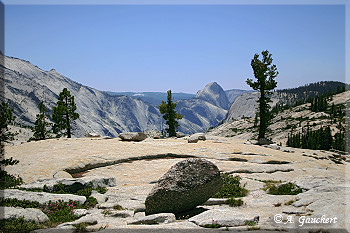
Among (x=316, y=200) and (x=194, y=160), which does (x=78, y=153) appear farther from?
(x=316, y=200)

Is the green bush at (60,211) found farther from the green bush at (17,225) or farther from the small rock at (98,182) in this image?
the small rock at (98,182)

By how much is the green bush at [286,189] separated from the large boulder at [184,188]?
458 centimetres

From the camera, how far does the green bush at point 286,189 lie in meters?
14.6

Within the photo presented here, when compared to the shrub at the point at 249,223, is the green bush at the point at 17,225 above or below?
below

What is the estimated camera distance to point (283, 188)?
15062 millimetres

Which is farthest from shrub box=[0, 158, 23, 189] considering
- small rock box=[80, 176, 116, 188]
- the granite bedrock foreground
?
small rock box=[80, 176, 116, 188]

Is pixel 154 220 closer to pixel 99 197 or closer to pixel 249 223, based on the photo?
pixel 249 223

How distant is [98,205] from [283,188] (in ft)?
35.4

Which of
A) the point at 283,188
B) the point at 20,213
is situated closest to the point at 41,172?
the point at 20,213

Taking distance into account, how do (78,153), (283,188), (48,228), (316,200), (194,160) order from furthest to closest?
1. (78,153)
2. (283,188)
3. (194,160)
4. (316,200)
5. (48,228)

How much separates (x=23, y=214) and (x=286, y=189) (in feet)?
44.9

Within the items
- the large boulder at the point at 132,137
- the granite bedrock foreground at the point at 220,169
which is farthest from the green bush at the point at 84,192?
the large boulder at the point at 132,137

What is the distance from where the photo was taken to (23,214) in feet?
33.7

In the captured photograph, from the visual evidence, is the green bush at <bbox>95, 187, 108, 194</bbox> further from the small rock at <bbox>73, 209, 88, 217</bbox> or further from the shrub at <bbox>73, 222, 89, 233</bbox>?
the shrub at <bbox>73, 222, 89, 233</bbox>
